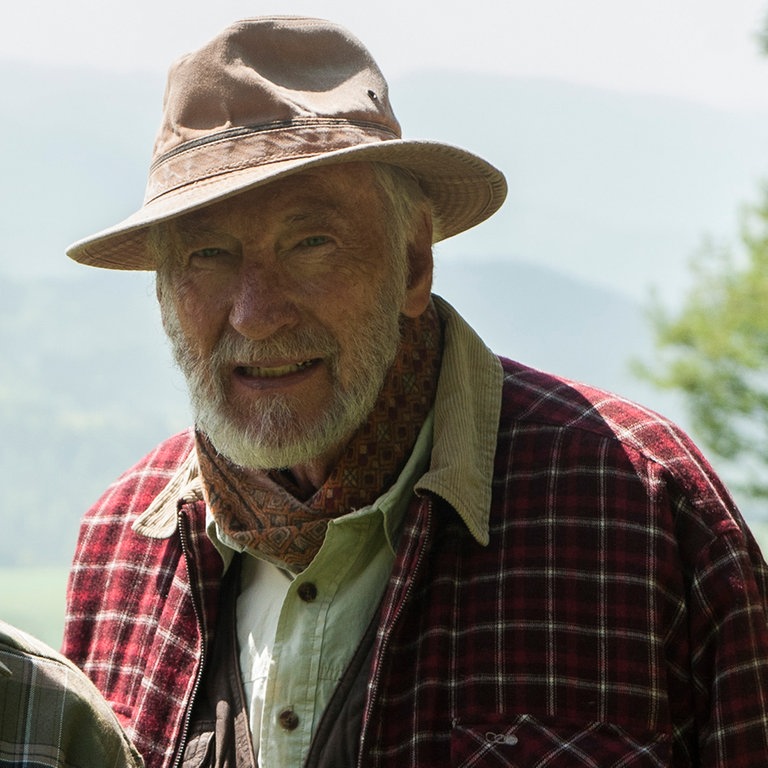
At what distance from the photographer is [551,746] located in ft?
6.52

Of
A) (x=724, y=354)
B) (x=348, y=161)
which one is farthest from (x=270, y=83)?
(x=724, y=354)

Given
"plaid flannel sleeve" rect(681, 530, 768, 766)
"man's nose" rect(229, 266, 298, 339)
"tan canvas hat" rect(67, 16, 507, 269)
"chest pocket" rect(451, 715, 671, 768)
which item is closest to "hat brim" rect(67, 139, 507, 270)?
"tan canvas hat" rect(67, 16, 507, 269)

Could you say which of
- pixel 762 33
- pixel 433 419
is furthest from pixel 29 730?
pixel 762 33

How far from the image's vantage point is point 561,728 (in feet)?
6.57

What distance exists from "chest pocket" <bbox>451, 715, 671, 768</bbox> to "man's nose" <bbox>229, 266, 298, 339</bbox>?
740 millimetres

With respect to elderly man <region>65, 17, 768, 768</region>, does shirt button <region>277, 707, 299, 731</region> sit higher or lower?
lower

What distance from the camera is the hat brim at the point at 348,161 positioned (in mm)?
2064

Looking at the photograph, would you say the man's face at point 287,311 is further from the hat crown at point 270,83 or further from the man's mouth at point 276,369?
the hat crown at point 270,83

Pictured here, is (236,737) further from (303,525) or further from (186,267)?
(186,267)

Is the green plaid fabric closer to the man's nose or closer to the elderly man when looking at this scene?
the elderly man

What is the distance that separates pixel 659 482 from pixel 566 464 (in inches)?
6.7

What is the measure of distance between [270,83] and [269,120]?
0.08m

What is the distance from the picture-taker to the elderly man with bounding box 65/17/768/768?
6.64 ft

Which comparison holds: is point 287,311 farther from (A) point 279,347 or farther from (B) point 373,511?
(B) point 373,511
